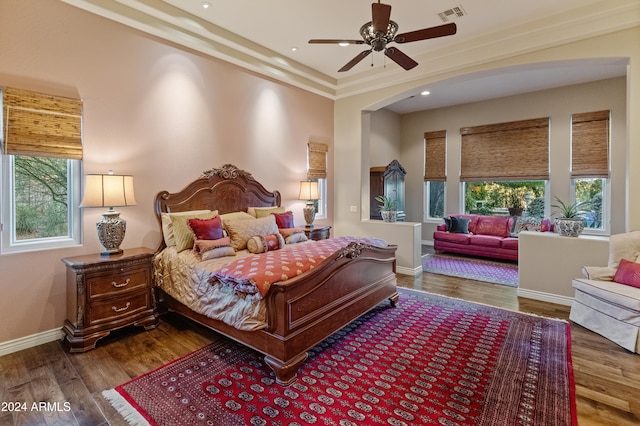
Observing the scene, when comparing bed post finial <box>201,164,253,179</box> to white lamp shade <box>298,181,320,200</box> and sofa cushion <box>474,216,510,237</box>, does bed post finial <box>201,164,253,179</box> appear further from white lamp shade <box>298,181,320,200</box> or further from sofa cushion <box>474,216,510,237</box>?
sofa cushion <box>474,216,510,237</box>

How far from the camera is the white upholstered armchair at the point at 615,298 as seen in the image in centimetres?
286

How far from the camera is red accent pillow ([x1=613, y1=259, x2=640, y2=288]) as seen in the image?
3.08 meters

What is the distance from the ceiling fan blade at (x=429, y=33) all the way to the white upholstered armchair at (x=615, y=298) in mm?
2964

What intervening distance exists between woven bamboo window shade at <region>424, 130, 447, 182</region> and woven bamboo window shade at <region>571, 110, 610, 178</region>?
2633 millimetres

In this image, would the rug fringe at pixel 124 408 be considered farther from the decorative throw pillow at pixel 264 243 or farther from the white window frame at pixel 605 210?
the white window frame at pixel 605 210

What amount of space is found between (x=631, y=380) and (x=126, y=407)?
380cm

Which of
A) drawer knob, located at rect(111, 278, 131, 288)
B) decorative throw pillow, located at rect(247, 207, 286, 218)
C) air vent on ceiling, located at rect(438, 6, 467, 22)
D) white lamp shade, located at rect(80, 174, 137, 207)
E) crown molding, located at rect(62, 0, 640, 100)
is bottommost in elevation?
drawer knob, located at rect(111, 278, 131, 288)

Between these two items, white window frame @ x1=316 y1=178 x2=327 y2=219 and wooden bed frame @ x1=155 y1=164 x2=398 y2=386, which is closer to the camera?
wooden bed frame @ x1=155 y1=164 x2=398 y2=386

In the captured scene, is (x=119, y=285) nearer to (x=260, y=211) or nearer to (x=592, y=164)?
(x=260, y=211)

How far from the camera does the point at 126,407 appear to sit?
6.90 ft

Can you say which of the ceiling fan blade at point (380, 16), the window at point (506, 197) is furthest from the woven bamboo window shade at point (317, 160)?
the window at point (506, 197)

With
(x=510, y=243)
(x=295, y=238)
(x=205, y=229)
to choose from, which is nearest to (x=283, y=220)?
(x=295, y=238)

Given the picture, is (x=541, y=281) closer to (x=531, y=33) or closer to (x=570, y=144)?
(x=531, y=33)

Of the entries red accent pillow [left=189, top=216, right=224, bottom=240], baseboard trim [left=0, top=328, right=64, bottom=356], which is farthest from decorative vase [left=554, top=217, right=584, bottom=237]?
baseboard trim [left=0, top=328, right=64, bottom=356]
